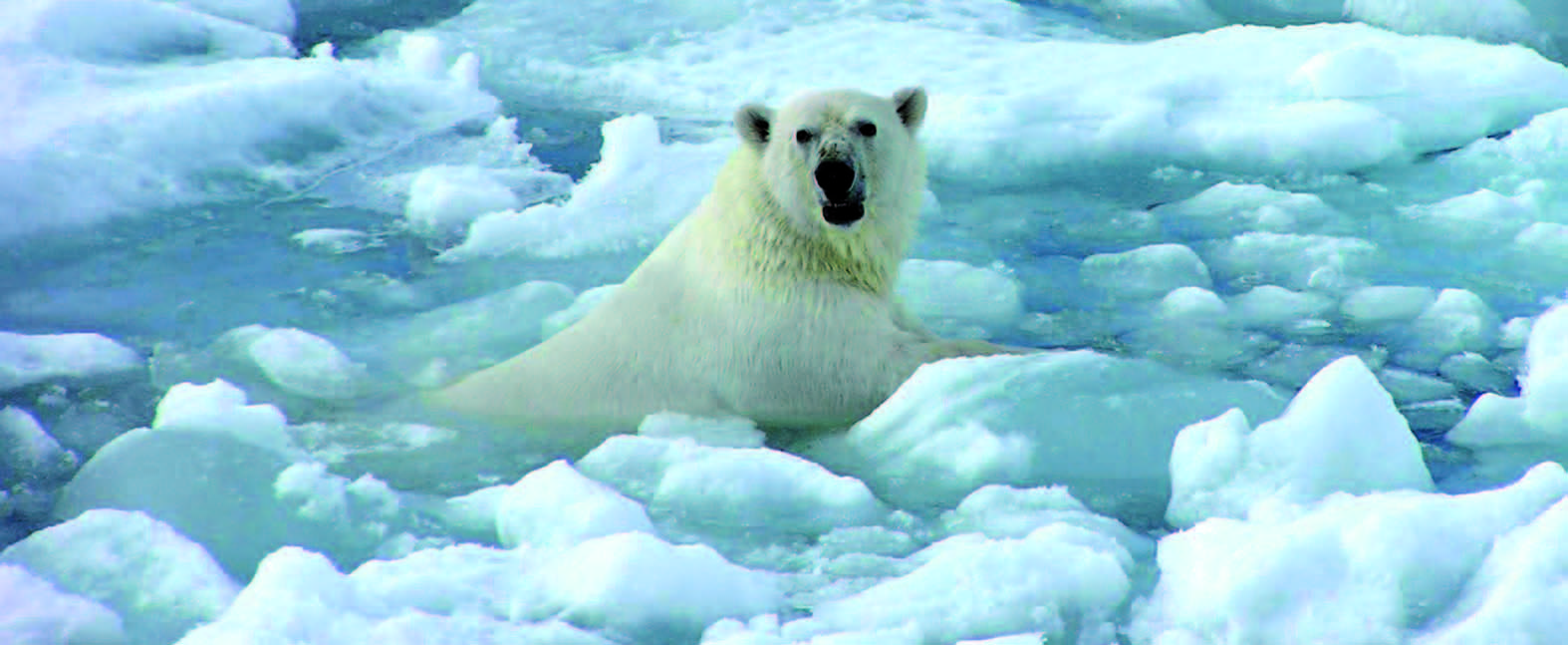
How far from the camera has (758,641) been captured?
7.45 feet

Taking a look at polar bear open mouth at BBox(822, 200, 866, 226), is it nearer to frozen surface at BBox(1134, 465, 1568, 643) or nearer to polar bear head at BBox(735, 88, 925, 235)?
polar bear head at BBox(735, 88, 925, 235)

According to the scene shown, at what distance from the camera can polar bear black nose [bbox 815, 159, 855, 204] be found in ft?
11.9

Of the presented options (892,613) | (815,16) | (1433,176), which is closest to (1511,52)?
(1433,176)

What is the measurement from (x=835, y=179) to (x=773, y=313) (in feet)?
1.15

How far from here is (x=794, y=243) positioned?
12.4 feet

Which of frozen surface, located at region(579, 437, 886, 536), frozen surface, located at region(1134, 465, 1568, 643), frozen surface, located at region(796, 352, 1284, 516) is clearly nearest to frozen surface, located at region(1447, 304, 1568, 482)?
frozen surface, located at region(796, 352, 1284, 516)

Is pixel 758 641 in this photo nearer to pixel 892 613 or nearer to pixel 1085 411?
pixel 892 613

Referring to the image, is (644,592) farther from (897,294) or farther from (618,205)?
(618,205)

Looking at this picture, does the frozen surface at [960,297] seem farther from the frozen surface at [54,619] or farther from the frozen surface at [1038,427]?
the frozen surface at [54,619]

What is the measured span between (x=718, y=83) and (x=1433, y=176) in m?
2.87

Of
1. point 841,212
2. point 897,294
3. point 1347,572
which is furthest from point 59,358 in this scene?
point 1347,572

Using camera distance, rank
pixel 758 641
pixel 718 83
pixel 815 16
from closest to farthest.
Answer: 1. pixel 758 641
2. pixel 718 83
3. pixel 815 16

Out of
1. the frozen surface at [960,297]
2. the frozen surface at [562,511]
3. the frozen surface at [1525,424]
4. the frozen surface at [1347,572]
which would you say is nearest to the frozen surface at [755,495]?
the frozen surface at [562,511]

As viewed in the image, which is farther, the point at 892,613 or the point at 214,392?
the point at 214,392
